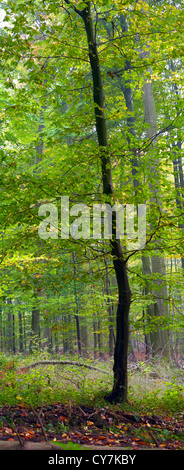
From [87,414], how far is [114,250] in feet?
8.32

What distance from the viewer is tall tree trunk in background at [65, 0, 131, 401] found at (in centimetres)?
511

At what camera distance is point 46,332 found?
776 inches

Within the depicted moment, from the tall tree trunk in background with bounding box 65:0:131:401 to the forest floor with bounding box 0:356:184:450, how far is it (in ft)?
1.47

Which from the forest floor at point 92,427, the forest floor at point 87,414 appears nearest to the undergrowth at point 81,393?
the forest floor at point 87,414

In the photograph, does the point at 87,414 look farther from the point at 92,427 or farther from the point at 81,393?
the point at 81,393

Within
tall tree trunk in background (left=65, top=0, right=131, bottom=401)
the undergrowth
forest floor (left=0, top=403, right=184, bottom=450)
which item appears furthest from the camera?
the undergrowth

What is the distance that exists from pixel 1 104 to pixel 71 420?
7940 mm

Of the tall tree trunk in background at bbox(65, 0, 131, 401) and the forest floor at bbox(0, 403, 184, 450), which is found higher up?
the tall tree trunk in background at bbox(65, 0, 131, 401)

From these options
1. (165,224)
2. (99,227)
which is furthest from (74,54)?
(165,224)

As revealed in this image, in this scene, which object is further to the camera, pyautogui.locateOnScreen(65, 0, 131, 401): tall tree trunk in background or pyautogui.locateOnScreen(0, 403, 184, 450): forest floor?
pyautogui.locateOnScreen(65, 0, 131, 401): tall tree trunk in background

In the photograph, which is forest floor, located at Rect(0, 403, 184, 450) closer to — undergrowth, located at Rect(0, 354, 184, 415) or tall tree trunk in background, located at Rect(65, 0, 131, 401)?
undergrowth, located at Rect(0, 354, 184, 415)

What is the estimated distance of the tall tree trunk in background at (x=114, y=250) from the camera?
16.8 ft

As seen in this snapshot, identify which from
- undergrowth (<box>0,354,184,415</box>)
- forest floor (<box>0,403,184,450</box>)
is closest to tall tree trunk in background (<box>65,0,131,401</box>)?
undergrowth (<box>0,354,184,415</box>)

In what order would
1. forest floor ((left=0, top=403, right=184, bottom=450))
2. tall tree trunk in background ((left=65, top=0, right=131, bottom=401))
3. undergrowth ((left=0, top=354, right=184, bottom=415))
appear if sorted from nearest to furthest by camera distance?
1. forest floor ((left=0, top=403, right=184, bottom=450))
2. tall tree trunk in background ((left=65, top=0, right=131, bottom=401))
3. undergrowth ((left=0, top=354, right=184, bottom=415))
